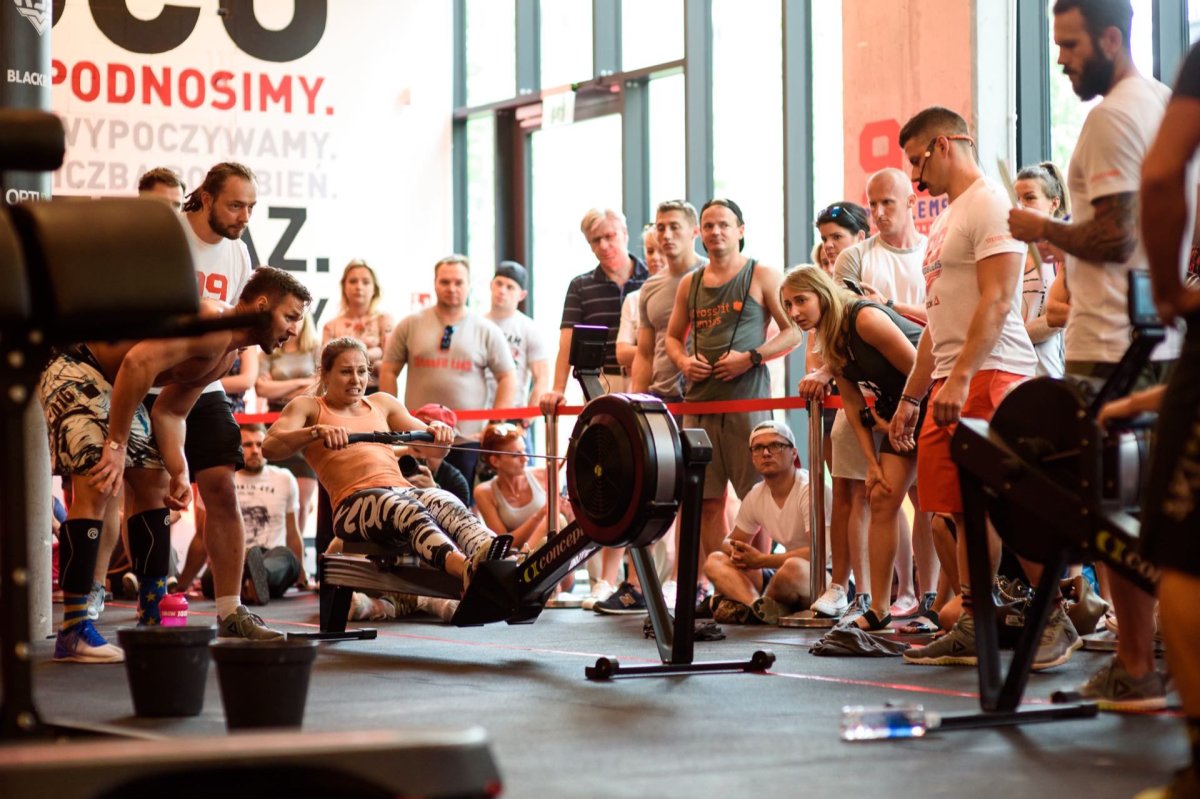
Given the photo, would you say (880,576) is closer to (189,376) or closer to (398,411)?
(398,411)

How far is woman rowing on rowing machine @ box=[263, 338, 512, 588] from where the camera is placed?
514 cm

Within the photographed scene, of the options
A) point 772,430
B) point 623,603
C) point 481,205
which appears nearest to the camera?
point 772,430

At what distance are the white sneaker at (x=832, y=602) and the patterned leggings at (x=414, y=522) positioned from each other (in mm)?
1387

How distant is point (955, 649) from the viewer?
14.4 feet

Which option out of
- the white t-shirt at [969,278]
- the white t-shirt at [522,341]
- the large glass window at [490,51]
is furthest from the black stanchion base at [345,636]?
the large glass window at [490,51]

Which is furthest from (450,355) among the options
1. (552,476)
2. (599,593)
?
(599,593)

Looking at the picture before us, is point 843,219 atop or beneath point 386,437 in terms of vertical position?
atop

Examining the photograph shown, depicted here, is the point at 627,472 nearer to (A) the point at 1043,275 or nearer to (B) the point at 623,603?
(A) the point at 1043,275

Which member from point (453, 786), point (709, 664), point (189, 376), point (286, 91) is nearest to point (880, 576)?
point (709, 664)

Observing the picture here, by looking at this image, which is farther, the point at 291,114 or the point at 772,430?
the point at 291,114

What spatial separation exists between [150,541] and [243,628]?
42cm

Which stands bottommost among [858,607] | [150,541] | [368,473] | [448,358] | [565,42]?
[858,607]

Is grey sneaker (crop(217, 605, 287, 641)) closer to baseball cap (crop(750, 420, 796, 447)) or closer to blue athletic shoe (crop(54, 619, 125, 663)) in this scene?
blue athletic shoe (crop(54, 619, 125, 663))

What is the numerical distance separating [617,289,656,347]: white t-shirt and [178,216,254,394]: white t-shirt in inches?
97.3
